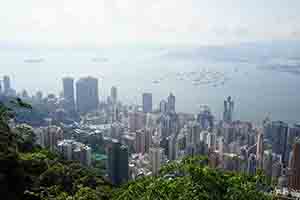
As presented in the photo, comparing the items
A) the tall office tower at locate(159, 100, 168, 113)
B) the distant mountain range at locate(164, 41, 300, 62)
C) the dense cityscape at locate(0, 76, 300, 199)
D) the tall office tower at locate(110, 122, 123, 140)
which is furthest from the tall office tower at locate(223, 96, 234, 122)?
the distant mountain range at locate(164, 41, 300, 62)

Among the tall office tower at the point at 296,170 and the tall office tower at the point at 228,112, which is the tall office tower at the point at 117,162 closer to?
the tall office tower at the point at 296,170

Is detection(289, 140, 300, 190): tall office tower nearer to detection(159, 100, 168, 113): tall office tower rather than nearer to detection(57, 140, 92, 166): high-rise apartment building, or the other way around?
detection(57, 140, 92, 166): high-rise apartment building

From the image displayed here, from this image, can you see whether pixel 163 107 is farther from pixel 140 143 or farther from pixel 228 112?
pixel 140 143

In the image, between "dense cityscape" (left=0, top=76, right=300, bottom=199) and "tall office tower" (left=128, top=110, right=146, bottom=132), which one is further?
"tall office tower" (left=128, top=110, right=146, bottom=132)

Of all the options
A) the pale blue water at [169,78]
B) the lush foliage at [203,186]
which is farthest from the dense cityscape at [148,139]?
the pale blue water at [169,78]

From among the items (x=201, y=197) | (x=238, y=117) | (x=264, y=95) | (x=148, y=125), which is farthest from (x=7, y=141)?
(x=264, y=95)

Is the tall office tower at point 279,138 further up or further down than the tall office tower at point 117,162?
further down

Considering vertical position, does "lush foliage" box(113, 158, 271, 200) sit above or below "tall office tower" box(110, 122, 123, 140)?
above
